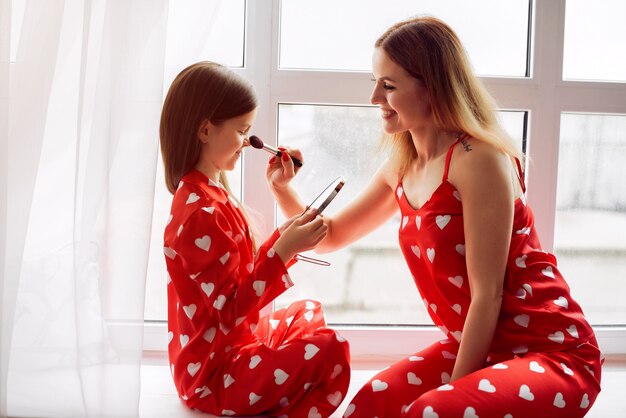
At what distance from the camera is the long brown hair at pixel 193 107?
1203mm

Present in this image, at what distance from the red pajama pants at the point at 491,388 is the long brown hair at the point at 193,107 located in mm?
548

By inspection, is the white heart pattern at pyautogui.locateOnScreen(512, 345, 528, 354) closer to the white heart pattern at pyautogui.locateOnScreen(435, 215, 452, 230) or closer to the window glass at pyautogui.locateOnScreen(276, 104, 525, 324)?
the white heart pattern at pyautogui.locateOnScreen(435, 215, 452, 230)

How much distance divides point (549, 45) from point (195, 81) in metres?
0.82

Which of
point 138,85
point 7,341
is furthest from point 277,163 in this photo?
point 7,341

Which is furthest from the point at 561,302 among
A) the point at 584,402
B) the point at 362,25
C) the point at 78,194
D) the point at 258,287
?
the point at 78,194

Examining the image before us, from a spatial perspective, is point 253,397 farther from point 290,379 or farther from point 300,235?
point 300,235

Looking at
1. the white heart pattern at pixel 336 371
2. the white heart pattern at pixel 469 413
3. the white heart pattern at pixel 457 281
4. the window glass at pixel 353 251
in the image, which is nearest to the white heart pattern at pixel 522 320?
the white heart pattern at pixel 457 281

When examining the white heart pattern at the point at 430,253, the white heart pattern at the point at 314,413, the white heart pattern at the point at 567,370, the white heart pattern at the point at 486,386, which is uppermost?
the white heart pattern at the point at 430,253

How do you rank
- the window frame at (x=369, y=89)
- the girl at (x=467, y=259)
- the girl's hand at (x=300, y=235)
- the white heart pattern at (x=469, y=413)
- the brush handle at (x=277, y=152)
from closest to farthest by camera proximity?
1. the white heart pattern at (x=469, y=413)
2. the girl at (x=467, y=259)
3. the girl's hand at (x=300, y=235)
4. the brush handle at (x=277, y=152)
5. the window frame at (x=369, y=89)

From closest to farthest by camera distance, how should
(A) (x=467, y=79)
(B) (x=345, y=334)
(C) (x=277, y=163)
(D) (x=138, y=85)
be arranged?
(D) (x=138, y=85) → (A) (x=467, y=79) → (C) (x=277, y=163) → (B) (x=345, y=334)

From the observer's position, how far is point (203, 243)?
1153 millimetres

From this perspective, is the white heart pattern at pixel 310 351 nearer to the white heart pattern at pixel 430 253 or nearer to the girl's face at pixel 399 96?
the white heart pattern at pixel 430 253

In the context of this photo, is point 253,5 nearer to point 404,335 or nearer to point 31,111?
point 31,111

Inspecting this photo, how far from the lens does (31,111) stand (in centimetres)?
110
